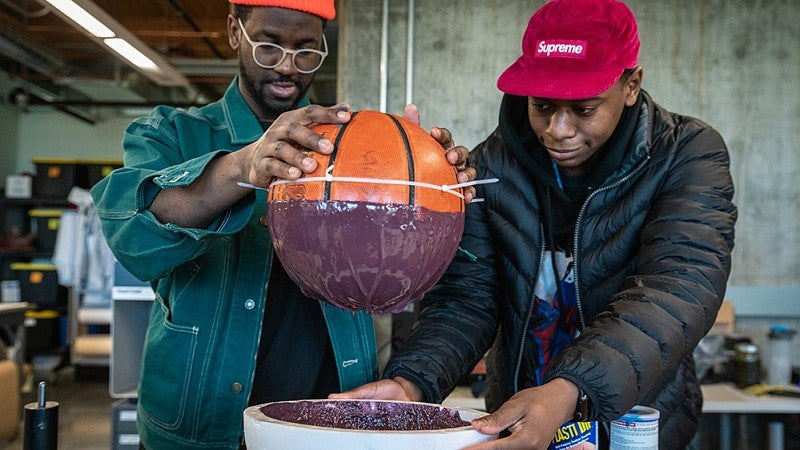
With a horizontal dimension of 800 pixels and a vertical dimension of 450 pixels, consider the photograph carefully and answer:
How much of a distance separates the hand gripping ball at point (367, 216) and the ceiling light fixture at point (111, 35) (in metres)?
3.77

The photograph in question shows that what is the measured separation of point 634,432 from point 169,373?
89 cm

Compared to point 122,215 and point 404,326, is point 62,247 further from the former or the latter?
point 122,215

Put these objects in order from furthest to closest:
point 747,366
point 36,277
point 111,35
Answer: point 36,277 → point 111,35 → point 747,366

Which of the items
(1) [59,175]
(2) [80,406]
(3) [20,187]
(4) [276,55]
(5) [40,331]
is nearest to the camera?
(4) [276,55]

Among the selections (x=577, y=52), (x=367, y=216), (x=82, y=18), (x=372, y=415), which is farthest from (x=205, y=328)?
(x=82, y=18)

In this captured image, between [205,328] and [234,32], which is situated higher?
[234,32]

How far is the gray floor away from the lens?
19.4 ft

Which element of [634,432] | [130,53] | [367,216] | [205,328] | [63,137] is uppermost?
[63,137]

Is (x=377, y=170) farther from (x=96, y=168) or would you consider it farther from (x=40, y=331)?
(x=96, y=168)

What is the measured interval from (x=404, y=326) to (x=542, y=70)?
236cm

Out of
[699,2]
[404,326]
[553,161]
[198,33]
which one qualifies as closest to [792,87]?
[699,2]

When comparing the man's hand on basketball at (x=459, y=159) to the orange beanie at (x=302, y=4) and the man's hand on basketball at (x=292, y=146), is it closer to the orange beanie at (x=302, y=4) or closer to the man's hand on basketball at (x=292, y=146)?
the man's hand on basketball at (x=292, y=146)

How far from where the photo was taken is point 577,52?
1521 mm

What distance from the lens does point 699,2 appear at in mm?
4723
